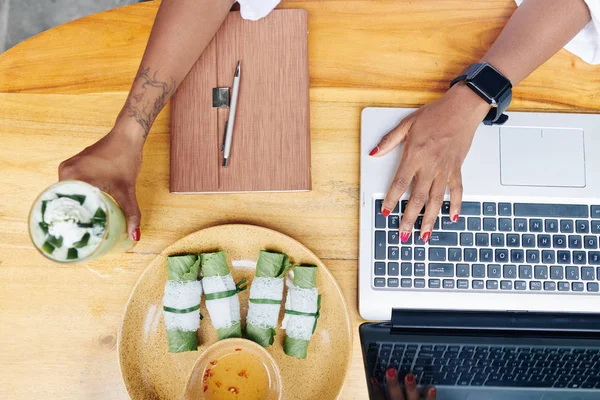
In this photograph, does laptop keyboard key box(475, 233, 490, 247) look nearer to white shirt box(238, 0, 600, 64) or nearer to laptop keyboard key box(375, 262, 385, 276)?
laptop keyboard key box(375, 262, 385, 276)

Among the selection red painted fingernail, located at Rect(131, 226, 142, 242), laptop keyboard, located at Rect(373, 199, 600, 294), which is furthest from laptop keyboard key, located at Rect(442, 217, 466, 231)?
red painted fingernail, located at Rect(131, 226, 142, 242)

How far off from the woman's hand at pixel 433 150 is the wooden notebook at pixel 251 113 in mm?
133

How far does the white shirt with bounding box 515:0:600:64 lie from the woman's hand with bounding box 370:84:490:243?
0.17 m

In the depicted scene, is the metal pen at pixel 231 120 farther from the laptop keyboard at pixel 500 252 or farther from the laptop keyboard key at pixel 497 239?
the laptop keyboard key at pixel 497 239

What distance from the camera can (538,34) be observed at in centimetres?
69

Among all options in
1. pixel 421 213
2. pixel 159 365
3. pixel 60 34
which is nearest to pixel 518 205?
pixel 421 213

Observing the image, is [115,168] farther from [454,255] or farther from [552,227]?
[552,227]

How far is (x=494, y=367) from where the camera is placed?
1.91ft

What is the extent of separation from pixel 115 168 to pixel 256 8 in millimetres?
313

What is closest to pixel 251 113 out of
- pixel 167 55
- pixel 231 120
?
pixel 231 120

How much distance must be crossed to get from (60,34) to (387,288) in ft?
2.09

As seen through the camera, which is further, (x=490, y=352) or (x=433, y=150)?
(x=433, y=150)

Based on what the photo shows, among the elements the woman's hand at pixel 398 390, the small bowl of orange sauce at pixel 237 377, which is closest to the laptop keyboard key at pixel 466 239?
the woman's hand at pixel 398 390

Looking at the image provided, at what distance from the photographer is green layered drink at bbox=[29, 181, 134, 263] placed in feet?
1.67
